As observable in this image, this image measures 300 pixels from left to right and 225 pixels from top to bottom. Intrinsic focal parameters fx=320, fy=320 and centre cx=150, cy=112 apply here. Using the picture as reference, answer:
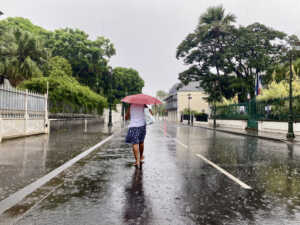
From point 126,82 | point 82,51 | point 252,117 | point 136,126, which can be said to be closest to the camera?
point 136,126

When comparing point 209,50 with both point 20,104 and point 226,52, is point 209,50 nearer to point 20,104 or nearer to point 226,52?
point 226,52

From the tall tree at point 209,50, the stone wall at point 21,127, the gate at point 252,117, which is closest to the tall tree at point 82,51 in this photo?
the tall tree at point 209,50

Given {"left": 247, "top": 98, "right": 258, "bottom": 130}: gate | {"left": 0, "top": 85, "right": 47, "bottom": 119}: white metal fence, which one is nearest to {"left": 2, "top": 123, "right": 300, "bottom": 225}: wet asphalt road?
{"left": 0, "top": 85, "right": 47, "bottom": 119}: white metal fence

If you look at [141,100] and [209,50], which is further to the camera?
[209,50]

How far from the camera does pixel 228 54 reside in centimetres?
4156

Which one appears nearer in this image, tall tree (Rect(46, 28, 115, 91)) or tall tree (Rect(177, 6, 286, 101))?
tall tree (Rect(177, 6, 286, 101))

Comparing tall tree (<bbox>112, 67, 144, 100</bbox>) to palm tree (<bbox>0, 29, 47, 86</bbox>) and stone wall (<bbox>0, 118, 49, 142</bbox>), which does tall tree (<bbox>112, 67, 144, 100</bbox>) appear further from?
stone wall (<bbox>0, 118, 49, 142</bbox>)

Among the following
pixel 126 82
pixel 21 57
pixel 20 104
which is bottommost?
pixel 20 104

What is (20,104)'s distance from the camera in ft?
54.6

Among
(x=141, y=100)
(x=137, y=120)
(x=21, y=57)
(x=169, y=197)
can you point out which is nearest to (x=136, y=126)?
(x=137, y=120)

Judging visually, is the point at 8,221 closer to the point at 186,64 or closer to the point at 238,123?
the point at 238,123

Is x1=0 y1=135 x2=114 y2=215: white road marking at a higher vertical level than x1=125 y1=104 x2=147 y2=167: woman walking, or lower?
lower

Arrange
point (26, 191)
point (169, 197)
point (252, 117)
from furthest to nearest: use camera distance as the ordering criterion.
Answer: point (252, 117) → point (26, 191) → point (169, 197)

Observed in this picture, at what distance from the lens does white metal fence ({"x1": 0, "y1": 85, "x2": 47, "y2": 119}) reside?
48.6 feet
